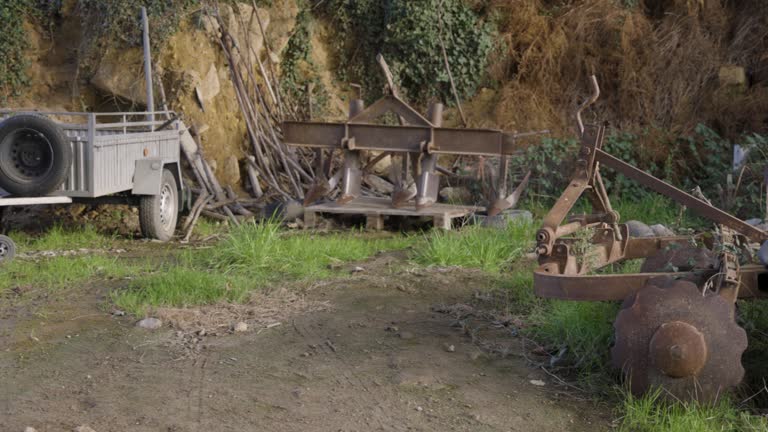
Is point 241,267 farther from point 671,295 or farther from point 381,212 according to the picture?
point 671,295

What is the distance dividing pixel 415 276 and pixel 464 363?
2.20 meters

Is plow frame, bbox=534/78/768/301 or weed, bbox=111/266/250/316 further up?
plow frame, bbox=534/78/768/301

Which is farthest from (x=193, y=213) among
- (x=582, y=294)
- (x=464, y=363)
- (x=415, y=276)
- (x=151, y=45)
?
(x=582, y=294)

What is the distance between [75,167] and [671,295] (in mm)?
6212

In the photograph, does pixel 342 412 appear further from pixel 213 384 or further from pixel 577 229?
pixel 577 229

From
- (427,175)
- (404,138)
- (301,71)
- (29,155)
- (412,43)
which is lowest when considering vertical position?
(427,175)

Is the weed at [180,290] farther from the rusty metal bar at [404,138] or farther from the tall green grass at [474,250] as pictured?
the rusty metal bar at [404,138]

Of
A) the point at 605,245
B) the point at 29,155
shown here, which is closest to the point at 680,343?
the point at 605,245

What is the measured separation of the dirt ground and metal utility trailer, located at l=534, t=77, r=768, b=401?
0.44m

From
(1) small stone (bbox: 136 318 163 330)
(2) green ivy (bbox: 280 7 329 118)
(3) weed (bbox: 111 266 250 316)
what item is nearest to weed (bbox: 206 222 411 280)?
(3) weed (bbox: 111 266 250 316)

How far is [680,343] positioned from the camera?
4531mm

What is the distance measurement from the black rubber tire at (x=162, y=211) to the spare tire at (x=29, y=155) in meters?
1.31

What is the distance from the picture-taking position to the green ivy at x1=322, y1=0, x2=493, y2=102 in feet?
47.8

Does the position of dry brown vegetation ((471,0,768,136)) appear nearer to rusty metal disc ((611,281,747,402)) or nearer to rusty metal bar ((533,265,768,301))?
rusty metal bar ((533,265,768,301))
